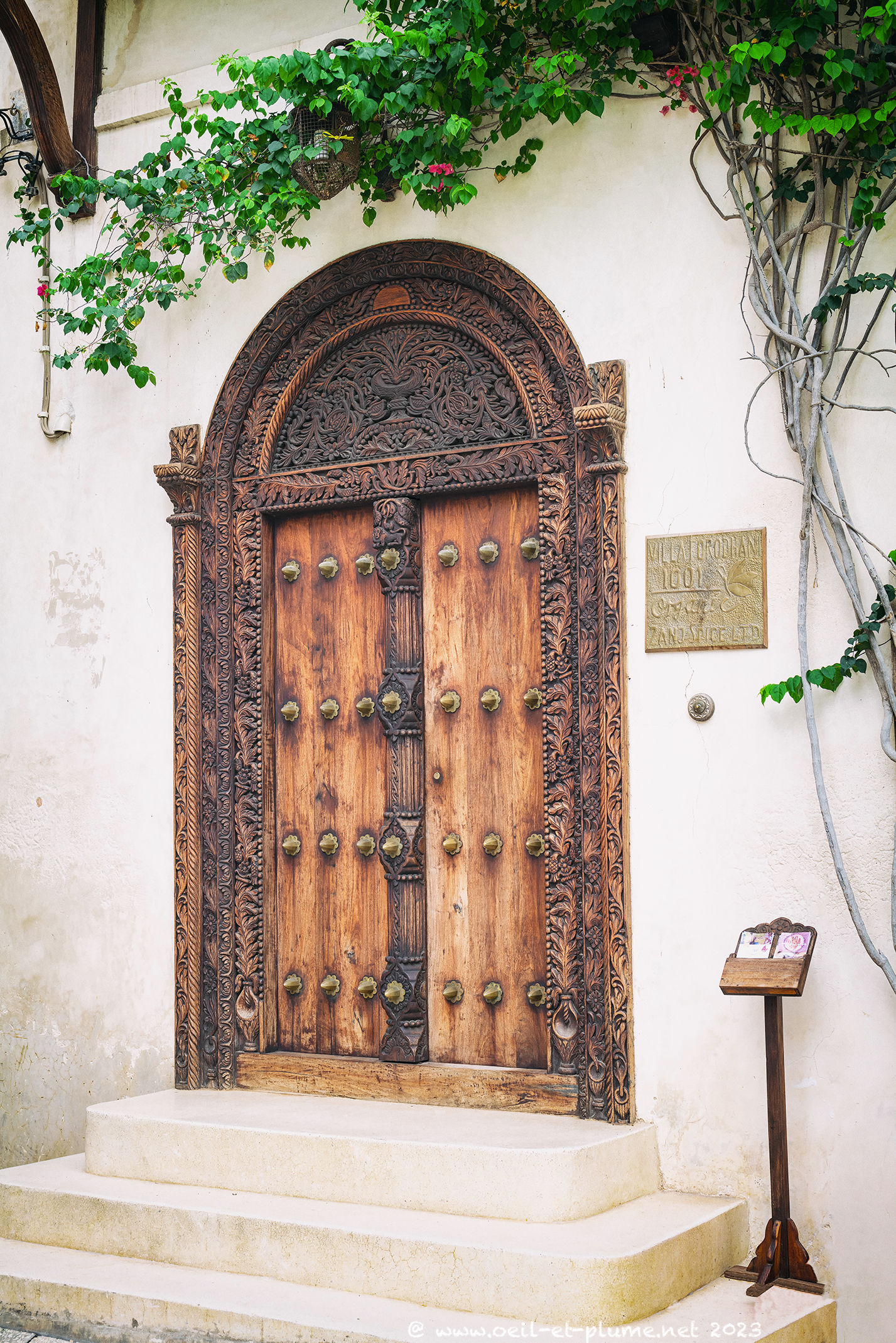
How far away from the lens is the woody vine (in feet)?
11.9

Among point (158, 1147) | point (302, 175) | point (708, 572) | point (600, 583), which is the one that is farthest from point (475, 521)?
point (158, 1147)

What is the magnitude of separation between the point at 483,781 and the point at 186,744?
1124mm

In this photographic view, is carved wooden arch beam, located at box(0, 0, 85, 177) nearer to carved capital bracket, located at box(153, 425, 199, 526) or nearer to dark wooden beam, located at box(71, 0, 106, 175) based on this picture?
dark wooden beam, located at box(71, 0, 106, 175)

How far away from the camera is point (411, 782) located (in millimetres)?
4496

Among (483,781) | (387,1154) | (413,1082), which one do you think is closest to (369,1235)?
(387,1154)

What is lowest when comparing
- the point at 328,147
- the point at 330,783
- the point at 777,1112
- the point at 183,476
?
the point at 777,1112

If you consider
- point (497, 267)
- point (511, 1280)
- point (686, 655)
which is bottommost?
point (511, 1280)

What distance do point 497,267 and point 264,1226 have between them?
9.79ft

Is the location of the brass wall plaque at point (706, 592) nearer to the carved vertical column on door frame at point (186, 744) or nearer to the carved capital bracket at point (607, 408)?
the carved capital bracket at point (607, 408)

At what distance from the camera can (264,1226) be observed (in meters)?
3.65

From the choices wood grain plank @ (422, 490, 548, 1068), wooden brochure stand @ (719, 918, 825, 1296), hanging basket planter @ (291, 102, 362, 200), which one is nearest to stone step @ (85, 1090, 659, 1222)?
wood grain plank @ (422, 490, 548, 1068)

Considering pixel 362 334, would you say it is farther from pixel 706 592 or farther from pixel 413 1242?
pixel 413 1242

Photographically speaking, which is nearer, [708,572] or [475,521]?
[708,572]

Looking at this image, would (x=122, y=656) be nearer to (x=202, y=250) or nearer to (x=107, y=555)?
(x=107, y=555)
